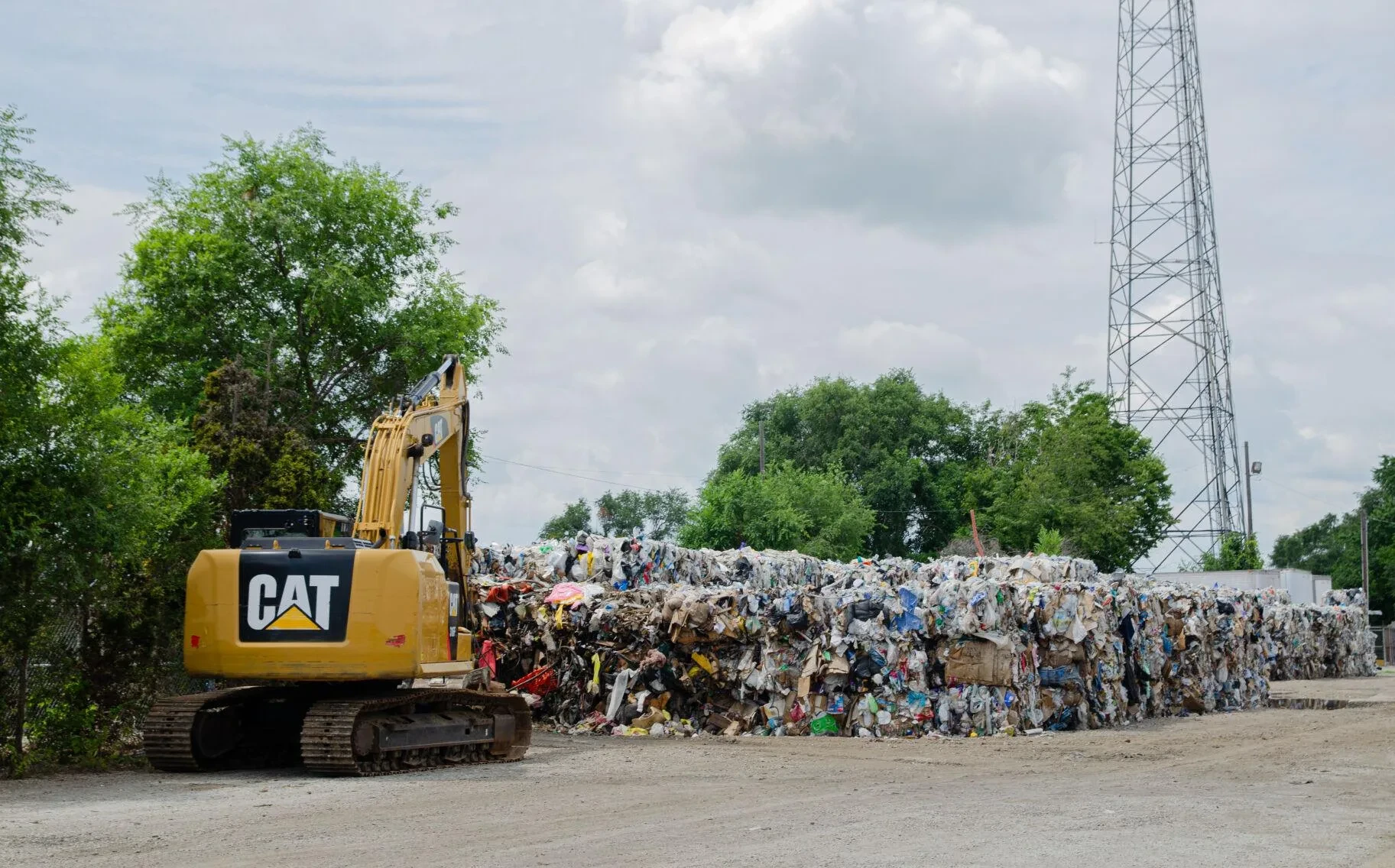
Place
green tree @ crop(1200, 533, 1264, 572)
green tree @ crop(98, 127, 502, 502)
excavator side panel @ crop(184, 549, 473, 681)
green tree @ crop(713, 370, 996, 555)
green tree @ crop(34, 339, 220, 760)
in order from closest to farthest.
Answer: excavator side panel @ crop(184, 549, 473, 681) < green tree @ crop(34, 339, 220, 760) < green tree @ crop(98, 127, 502, 502) < green tree @ crop(1200, 533, 1264, 572) < green tree @ crop(713, 370, 996, 555)

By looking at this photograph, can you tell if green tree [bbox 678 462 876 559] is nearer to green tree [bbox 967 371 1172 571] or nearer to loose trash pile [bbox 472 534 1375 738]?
green tree [bbox 967 371 1172 571]

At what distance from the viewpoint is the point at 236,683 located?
40.5 ft

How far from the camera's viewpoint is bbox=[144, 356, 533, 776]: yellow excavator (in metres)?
11.9

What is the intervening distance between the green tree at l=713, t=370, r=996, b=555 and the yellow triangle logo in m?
52.1

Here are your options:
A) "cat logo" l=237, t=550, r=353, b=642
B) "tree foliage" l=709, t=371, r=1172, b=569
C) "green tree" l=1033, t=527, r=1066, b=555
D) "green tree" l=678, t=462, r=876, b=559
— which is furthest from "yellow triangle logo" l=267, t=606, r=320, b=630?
"tree foliage" l=709, t=371, r=1172, b=569

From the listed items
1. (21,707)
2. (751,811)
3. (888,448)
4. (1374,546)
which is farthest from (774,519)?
(1374,546)

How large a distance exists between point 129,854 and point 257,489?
1096 centimetres

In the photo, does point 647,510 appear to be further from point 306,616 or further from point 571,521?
point 306,616

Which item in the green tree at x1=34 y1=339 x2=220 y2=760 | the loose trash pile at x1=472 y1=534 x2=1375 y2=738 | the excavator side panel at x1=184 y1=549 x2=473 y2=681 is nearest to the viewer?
the excavator side panel at x1=184 y1=549 x2=473 y2=681

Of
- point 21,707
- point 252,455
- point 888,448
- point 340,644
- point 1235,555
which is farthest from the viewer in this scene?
point 888,448

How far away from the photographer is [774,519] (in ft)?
151

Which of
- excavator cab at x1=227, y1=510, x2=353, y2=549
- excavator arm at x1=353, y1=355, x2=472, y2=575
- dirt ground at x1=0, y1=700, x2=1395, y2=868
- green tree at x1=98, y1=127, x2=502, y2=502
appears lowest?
dirt ground at x1=0, y1=700, x2=1395, y2=868

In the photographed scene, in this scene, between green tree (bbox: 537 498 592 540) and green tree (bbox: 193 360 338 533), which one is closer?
green tree (bbox: 193 360 338 533)

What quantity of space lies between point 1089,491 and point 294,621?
47.7 metres
